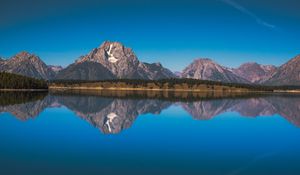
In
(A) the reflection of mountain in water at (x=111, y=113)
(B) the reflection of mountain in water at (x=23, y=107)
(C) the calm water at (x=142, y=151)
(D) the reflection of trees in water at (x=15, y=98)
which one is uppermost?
(D) the reflection of trees in water at (x=15, y=98)

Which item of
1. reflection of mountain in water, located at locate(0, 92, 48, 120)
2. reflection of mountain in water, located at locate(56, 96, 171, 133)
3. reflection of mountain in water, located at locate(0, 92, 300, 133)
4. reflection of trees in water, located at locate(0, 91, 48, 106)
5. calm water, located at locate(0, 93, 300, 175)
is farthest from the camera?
reflection of trees in water, located at locate(0, 91, 48, 106)

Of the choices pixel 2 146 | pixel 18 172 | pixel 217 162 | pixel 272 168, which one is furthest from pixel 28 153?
pixel 272 168

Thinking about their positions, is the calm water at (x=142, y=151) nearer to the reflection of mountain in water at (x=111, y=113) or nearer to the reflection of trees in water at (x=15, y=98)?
the reflection of mountain in water at (x=111, y=113)

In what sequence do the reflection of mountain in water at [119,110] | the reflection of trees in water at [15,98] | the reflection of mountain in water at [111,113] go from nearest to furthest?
the reflection of mountain in water at [111,113], the reflection of mountain in water at [119,110], the reflection of trees in water at [15,98]

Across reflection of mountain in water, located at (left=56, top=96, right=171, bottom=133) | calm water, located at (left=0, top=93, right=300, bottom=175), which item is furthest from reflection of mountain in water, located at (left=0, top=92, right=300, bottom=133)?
calm water, located at (left=0, top=93, right=300, bottom=175)

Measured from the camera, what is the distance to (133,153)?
2764 cm

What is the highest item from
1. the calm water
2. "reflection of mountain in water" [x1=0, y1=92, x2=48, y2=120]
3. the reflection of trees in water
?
the reflection of trees in water

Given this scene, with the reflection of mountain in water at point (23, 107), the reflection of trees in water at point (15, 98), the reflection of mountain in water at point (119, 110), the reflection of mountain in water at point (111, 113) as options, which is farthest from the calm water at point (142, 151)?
the reflection of trees in water at point (15, 98)

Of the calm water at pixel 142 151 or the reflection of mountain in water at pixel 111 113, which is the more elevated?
the reflection of mountain in water at pixel 111 113

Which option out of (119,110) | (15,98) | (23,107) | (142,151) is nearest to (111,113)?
(119,110)

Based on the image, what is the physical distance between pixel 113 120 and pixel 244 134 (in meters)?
19.5

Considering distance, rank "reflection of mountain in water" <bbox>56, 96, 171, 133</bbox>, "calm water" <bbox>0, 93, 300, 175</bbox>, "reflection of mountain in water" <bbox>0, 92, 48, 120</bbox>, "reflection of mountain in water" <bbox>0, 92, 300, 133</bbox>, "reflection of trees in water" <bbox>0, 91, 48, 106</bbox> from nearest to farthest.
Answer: "calm water" <bbox>0, 93, 300, 175</bbox> → "reflection of mountain in water" <bbox>56, 96, 171, 133</bbox> → "reflection of mountain in water" <bbox>0, 92, 300, 133</bbox> → "reflection of mountain in water" <bbox>0, 92, 48, 120</bbox> → "reflection of trees in water" <bbox>0, 91, 48, 106</bbox>

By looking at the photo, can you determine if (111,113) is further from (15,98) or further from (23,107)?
(15,98)

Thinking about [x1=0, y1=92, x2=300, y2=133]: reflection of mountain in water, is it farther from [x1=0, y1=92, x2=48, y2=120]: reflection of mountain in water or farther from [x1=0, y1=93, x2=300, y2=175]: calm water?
[x1=0, y1=93, x2=300, y2=175]: calm water
